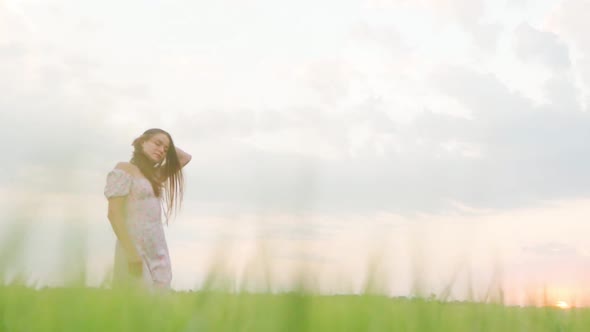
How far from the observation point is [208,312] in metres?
2.04

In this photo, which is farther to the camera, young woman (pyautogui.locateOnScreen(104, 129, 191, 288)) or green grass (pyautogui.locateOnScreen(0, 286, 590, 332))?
young woman (pyautogui.locateOnScreen(104, 129, 191, 288))

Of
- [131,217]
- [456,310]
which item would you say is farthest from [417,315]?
[131,217]

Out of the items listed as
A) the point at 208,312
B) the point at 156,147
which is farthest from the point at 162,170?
the point at 208,312

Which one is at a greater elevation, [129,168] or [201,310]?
[129,168]

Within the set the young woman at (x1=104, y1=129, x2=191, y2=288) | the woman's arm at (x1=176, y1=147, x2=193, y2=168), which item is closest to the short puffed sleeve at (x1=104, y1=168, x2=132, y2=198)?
the young woman at (x1=104, y1=129, x2=191, y2=288)

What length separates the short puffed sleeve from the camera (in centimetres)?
805

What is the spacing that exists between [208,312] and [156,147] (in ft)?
23.3

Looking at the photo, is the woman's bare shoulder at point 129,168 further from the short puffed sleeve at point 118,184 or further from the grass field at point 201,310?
the grass field at point 201,310

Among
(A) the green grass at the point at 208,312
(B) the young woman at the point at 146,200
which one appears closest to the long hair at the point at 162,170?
(B) the young woman at the point at 146,200

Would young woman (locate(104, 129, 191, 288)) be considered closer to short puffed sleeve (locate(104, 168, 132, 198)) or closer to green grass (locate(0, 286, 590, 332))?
short puffed sleeve (locate(104, 168, 132, 198))

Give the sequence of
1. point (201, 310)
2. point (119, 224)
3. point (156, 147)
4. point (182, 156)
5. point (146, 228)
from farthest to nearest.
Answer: point (182, 156)
point (156, 147)
point (146, 228)
point (119, 224)
point (201, 310)

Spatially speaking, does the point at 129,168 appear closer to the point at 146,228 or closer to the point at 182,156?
the point at 146,228

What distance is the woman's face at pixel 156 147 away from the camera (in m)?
8.87

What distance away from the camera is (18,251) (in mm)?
2072
